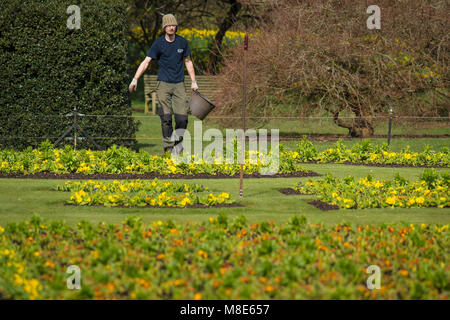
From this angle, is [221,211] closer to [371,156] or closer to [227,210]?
[227,210]

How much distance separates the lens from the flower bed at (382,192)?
26.1ft

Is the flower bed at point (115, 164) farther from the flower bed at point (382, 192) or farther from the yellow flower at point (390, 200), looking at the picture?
the yellow flower at point (390, 200)

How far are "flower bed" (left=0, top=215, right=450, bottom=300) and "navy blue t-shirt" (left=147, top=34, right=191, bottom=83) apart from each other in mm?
4877

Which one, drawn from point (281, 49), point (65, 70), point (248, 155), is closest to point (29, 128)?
point (65, 70)

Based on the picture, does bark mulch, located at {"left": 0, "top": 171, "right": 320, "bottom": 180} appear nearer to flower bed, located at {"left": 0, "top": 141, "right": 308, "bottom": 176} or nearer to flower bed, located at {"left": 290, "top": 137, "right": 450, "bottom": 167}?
flower bed, located at {"left": 0, "top": 141, "right": 308, "bottom": 176}

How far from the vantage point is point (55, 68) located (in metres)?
13.0

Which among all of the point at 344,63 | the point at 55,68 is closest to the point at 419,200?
Answer: the point at 55,68

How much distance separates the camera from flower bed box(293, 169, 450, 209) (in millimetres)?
7969

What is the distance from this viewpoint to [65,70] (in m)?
13.0

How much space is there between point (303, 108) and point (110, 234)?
34.1 ft

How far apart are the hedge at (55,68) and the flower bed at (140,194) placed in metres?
4.27

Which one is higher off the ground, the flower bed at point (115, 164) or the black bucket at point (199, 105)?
the black bucket at point (199, 105)

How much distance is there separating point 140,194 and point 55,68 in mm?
5810

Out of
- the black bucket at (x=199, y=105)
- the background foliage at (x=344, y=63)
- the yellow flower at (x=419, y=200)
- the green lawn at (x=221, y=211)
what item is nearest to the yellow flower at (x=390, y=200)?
the green lawn at (x=221, y=211)
